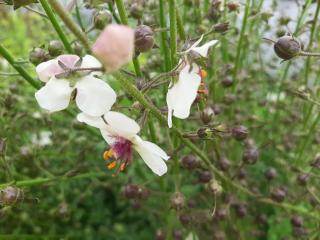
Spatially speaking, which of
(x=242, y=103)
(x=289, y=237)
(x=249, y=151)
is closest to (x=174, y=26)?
(x=249, y=151)

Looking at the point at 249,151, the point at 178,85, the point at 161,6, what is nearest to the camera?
the point at 178,85

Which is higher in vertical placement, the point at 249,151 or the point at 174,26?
the point at 174,26

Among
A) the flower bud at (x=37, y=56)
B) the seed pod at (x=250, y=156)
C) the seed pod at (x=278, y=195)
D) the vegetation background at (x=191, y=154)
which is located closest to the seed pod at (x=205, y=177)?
the vegetation background at (x=191, y=154)

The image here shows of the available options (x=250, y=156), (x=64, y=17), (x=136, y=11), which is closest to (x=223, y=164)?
(x=250, y=156)

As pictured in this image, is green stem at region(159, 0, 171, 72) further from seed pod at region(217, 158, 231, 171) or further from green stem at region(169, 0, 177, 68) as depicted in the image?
seed pod at region(217, 158, 231, 171)

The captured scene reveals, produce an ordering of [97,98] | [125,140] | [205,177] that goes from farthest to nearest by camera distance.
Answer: [205,177] → [125,140] → [97,98]

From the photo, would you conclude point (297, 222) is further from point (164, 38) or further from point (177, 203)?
point (164, 38)

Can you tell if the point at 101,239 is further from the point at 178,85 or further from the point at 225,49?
the point at 178,85

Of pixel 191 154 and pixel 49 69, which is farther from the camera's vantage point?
pixel 191 154
